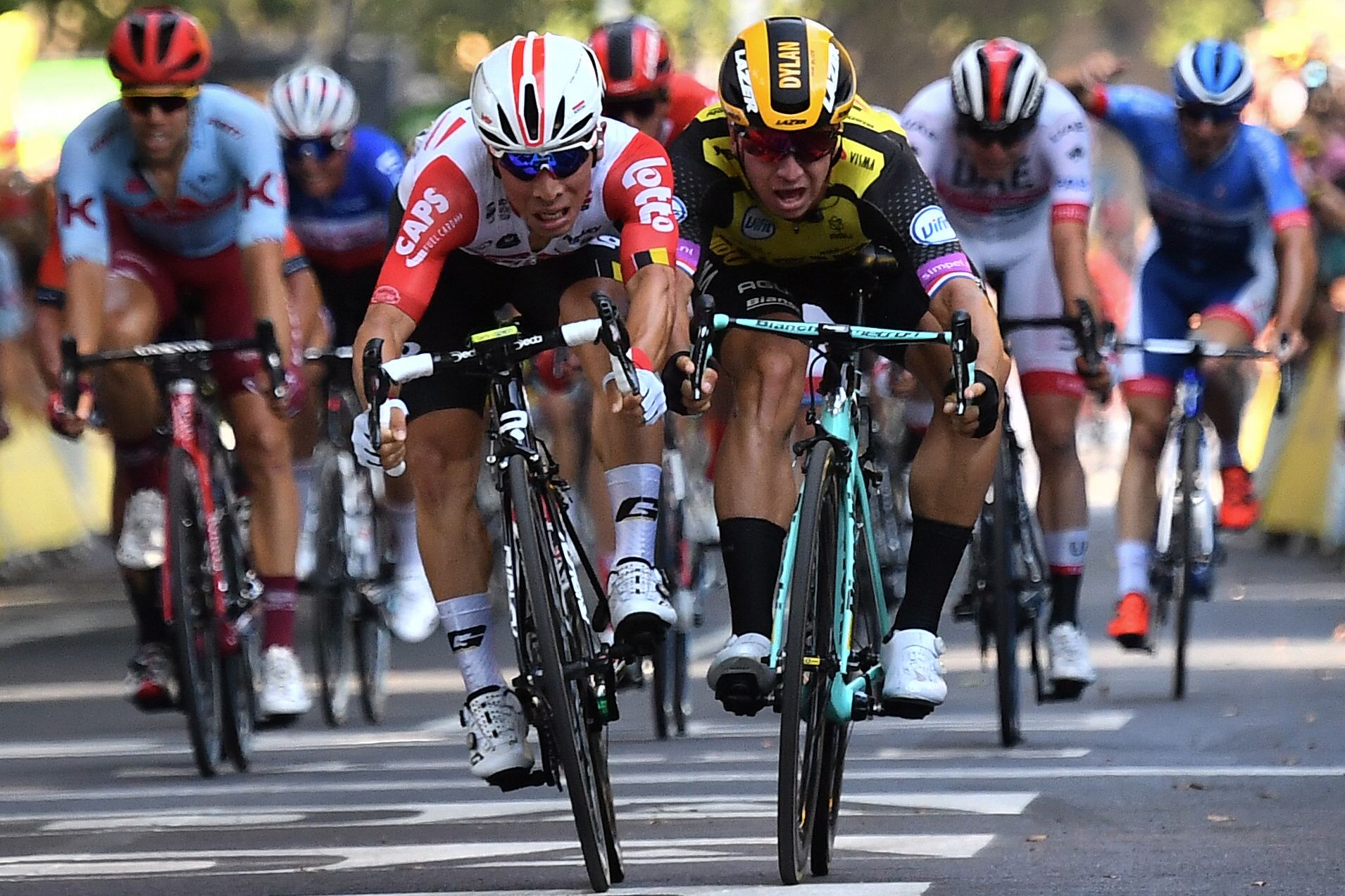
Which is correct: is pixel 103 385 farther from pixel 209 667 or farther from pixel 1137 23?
pixel 1137 23

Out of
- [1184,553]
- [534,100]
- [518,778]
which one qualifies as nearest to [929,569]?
[518,778]

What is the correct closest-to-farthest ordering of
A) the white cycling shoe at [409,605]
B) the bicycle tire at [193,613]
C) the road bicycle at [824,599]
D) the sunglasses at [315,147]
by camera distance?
the road bicycle at [824,599]
the bicycle tire at [193,613]
the white cycling shoe at [409,605]
the sunglasses at [315,147]

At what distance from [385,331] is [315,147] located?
18.3 feet

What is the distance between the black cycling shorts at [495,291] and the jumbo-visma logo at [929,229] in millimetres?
976

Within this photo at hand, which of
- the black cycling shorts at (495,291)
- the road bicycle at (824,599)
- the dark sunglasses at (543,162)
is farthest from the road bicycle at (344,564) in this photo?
the road bicycle at (824,599)

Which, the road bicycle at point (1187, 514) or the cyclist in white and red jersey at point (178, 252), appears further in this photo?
the road bicycle at point (1187, 514)

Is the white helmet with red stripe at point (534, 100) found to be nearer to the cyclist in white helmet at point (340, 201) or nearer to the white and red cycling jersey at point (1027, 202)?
the white and red cycling jersey at point (1027, 202)

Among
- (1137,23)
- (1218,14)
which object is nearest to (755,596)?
(1218,14)

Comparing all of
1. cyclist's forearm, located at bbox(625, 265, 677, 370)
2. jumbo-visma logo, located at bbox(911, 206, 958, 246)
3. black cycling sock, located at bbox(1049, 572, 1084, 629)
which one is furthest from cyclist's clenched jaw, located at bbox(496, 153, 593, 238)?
black cycling sock, located at bbox(1049, 572, 1084, 629)

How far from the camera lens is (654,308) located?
7.56 meters

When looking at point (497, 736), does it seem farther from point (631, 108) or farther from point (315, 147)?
point (315, 147)

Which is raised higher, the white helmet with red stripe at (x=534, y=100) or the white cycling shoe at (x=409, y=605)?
the white helmet with red stripe at (x=534, y=100)

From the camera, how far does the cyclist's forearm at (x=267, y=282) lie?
10.5 metres

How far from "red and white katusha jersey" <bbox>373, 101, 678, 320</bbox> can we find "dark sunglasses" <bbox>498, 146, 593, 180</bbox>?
23cm
